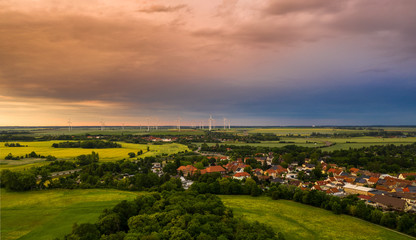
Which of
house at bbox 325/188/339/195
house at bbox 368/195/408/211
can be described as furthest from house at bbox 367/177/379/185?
house at bbox 368/195/408/211

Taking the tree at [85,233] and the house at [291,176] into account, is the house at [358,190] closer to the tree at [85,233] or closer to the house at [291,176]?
the house at [291,176]

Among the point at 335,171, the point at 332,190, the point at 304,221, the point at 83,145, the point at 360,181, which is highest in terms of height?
the point at 83,145

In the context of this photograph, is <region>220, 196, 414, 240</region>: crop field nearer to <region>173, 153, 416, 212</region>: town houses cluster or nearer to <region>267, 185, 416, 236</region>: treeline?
<region>267, 185, 416, 236</region>: treeline

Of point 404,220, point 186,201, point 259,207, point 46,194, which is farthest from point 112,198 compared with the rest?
point 404,220

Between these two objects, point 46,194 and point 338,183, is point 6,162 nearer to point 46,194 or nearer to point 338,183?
point 46,194

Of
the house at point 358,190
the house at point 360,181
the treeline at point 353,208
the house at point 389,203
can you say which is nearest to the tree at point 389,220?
the treeline at point 353,208

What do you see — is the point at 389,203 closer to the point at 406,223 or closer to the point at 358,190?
the point at 406,223

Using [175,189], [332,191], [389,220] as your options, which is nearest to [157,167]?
[175,189]
